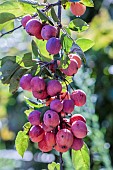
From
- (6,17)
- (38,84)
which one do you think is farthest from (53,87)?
(6,17)

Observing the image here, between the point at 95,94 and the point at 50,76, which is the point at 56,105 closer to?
the point at 50,76

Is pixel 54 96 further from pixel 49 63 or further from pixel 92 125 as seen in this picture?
pixel 92 125

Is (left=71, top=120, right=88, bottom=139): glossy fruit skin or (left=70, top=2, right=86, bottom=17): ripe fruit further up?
(left=70, top=2, right=86, bottom=17): ripe fruit

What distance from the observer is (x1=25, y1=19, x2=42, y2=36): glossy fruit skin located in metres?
0.55

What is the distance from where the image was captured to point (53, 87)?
0.54 metres

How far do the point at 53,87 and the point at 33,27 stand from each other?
0.07m

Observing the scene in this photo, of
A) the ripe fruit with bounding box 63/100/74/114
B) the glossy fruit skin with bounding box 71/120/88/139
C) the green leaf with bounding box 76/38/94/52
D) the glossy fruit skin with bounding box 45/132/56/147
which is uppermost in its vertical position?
the green leaf with bounding box 76/38/94/52

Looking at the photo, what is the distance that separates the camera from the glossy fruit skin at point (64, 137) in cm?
53

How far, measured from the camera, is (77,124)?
0.55m

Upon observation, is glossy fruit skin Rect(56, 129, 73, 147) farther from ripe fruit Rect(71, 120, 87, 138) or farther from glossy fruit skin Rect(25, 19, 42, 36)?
glossy fruit skin Rect(25, 19, 42, 36)

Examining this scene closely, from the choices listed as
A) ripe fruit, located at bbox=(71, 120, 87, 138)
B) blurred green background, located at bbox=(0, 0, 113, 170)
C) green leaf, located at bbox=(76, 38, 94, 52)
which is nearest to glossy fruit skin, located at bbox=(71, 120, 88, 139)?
ripe fruit, located at bbox=(71, 120, 87, 138)

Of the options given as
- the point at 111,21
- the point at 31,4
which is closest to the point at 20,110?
the point at 111,21

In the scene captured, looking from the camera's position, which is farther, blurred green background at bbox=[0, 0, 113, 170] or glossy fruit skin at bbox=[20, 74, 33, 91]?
blurred green background at bbox=[0, 0, 113, 170]

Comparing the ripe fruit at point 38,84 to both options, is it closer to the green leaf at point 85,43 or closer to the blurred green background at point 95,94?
the green leaf at point 85,43
